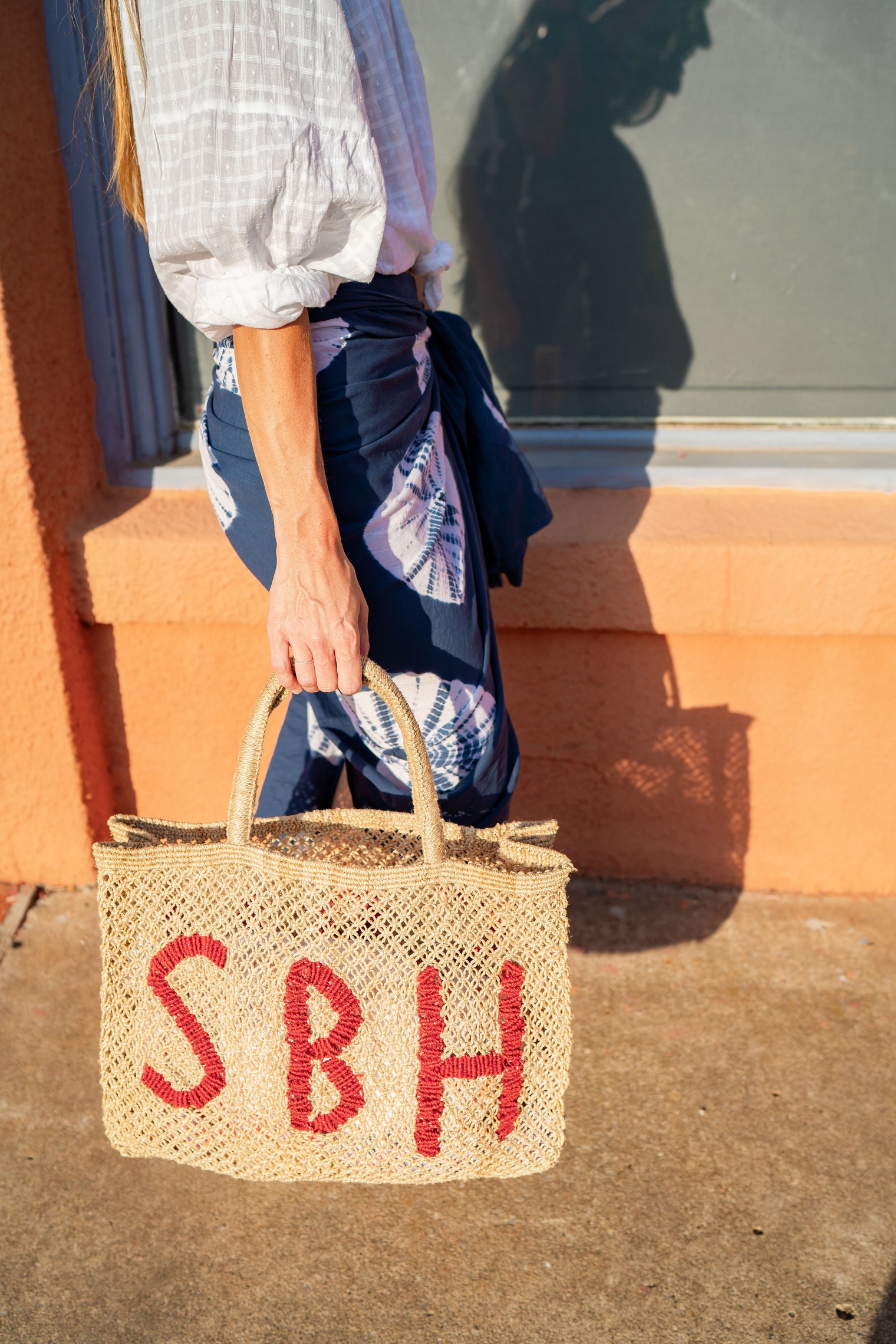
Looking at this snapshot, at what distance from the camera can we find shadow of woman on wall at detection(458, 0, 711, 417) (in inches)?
82.5

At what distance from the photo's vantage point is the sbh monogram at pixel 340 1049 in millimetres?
1277

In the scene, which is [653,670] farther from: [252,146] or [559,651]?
[252,146]

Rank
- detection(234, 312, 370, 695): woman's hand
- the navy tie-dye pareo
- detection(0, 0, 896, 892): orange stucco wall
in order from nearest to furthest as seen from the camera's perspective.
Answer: detection(234, 312, 370, 695): woman's hand, the navy tie-dye pareo, detection(0, 0, 896, 892): orange stucco wall

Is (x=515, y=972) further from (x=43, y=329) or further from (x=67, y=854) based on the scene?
(x=43, y=329)

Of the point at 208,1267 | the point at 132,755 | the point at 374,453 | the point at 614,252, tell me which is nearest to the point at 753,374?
the point at 614,252

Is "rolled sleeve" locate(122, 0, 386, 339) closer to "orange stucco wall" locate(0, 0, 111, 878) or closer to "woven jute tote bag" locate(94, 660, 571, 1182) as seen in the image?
"woven jute tote bag" locate(94, 660, 571, 1182)

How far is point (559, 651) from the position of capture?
2146 millimetres

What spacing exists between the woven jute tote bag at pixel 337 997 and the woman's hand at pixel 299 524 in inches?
2.7

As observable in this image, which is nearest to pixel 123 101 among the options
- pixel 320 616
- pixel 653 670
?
pixel 320 616

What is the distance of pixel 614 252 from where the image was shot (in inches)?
88.9

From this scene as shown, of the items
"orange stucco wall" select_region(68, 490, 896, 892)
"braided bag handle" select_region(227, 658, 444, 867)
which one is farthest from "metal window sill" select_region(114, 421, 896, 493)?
"braided bag handle" select_region(227, 658, 444, 867)

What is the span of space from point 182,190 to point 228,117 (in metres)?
0.09

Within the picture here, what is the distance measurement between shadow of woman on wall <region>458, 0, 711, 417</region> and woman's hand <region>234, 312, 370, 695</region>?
1.28 metres

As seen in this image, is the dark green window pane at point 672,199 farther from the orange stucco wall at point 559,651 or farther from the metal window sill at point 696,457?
the orange stucco wall at point 559,651
